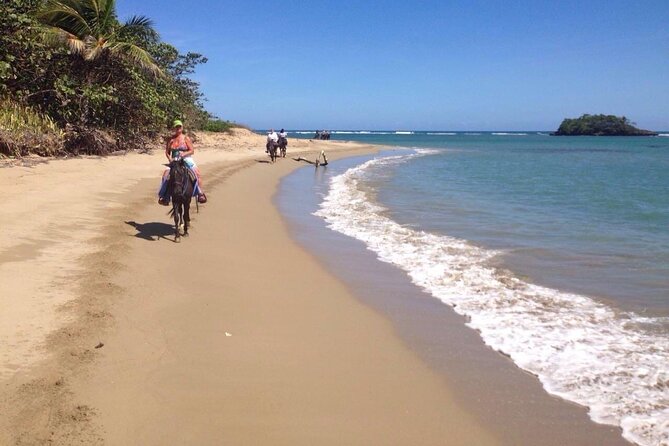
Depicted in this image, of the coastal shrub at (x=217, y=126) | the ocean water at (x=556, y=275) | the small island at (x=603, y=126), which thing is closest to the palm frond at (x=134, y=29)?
the ocean water at (x=556, y=275)

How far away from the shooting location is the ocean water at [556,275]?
4.14 metres

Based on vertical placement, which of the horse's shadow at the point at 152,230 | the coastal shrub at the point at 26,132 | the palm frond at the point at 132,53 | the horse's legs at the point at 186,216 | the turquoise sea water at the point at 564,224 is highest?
the palm frond at the point at 132,53

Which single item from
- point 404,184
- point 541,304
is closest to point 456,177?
point 404,184

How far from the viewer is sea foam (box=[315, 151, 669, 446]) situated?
3.78 metres

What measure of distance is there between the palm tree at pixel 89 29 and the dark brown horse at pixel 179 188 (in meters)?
11.5

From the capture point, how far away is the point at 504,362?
4.48 metres

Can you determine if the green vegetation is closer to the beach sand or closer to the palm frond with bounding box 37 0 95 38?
the palm frond with bounding box 37 0 95 38

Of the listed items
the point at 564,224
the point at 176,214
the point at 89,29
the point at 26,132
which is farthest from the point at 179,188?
the point at 89,29

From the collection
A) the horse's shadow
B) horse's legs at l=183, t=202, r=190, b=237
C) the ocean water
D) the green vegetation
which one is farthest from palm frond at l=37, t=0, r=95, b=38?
horse's legs at l=183, t=202, r=190, b=237

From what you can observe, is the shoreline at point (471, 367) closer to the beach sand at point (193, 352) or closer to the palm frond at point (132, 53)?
the beach sand at point (193, 352)

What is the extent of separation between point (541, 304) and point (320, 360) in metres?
2.89

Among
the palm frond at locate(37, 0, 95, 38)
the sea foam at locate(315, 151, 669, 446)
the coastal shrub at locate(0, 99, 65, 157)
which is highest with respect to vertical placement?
the palm frond at locate(37, 0, 95, 38)

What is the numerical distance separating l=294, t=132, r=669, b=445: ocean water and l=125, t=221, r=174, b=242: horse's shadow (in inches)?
129

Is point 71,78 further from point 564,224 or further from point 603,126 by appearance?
point 603,126
